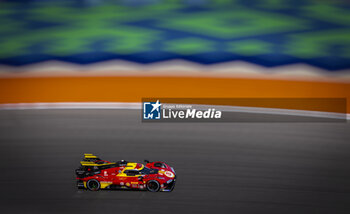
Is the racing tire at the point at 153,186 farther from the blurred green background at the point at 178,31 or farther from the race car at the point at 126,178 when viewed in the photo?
the blurred green background at the point at 178,31

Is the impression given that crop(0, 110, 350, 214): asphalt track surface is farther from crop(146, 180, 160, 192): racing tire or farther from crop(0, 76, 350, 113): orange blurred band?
crop(0, 76, 350, 113): orange blurred band

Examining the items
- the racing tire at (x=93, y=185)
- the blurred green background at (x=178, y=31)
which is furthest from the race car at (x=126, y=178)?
the blurred green background at (x=178, y=31)

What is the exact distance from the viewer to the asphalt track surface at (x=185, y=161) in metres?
4.31

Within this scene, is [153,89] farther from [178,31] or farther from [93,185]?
[93,185]

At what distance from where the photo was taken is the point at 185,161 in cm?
523

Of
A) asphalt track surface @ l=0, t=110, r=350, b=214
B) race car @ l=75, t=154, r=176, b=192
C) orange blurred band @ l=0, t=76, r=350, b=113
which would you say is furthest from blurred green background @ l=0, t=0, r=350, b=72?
race car @ l=75, t=154, r=176, b=192

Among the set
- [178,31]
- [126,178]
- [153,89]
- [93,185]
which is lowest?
[93,185]

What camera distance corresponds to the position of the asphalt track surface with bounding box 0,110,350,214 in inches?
170

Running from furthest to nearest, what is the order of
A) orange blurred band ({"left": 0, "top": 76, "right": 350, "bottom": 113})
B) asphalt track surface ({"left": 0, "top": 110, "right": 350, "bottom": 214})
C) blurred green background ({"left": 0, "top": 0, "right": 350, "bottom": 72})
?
1. blurred green background ({"left": 0, "top": 0, "right": 350, "bottom": 72})
2. orange blurred band ({"left": 0, "top": 76, "right": 350, "bottom": 113})
3. asphalt track surface ({"left": 0, "top": 110, "right": 350, "bottom": 214})

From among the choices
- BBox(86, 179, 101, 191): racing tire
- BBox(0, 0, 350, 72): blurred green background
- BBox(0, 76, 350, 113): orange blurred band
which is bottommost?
BBox(86, 179, 101, 191): racing tire

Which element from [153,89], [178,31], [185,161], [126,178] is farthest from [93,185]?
[178,31]

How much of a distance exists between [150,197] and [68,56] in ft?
15.4

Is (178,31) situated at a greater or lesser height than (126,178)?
greater

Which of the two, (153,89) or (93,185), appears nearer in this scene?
(93,185)
